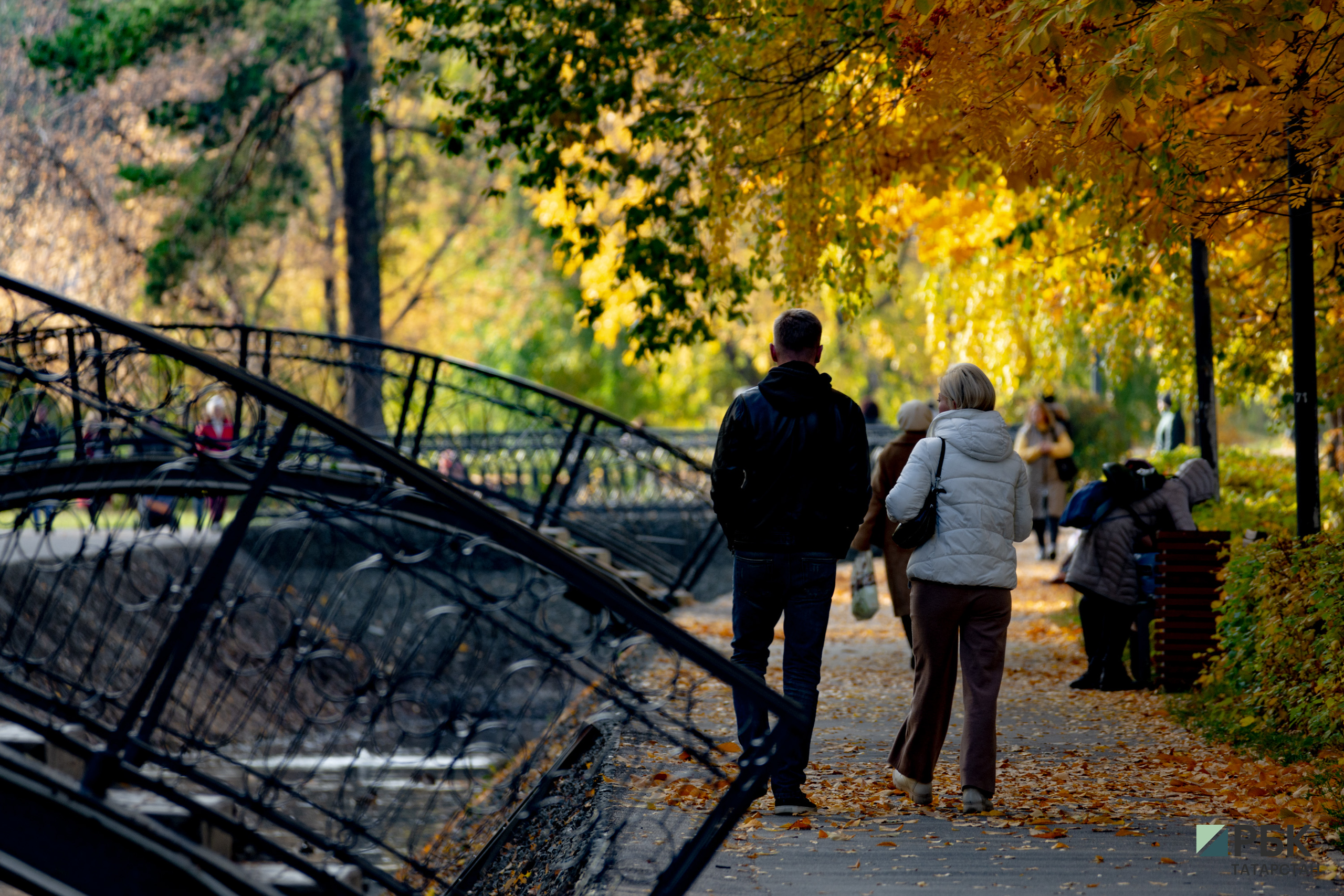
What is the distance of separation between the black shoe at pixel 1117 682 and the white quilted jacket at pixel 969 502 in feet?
10.8

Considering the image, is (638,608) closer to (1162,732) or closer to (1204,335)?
(1162,732)

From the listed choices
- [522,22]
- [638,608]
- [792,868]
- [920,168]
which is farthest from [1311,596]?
[522,22]

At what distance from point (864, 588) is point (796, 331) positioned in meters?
3.15

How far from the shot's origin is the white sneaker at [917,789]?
5.48 metres

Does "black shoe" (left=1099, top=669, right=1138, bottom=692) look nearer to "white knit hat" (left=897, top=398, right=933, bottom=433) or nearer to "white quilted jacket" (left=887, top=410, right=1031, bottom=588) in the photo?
"white knit hat" (left=897, top=398, right=933, bottom=433)

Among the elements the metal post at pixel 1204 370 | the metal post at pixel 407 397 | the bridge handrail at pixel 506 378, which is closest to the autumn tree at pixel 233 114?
the metal post at pixel 407 397

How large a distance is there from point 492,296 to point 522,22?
22.9m

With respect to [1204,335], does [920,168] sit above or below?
above

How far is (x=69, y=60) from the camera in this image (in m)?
17.5

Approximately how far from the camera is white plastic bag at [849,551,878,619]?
799cm

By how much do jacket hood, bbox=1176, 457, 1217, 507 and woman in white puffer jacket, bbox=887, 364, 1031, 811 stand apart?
3453 millimetres

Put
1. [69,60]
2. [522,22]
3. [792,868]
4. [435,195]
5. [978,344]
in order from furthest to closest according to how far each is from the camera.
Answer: [435,195] → [69,60] → [978,344] → [522,22] → [792,868]

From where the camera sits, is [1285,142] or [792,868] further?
[1285,142]

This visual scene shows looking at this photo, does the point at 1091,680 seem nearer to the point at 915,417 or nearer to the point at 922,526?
the point at 915,417
